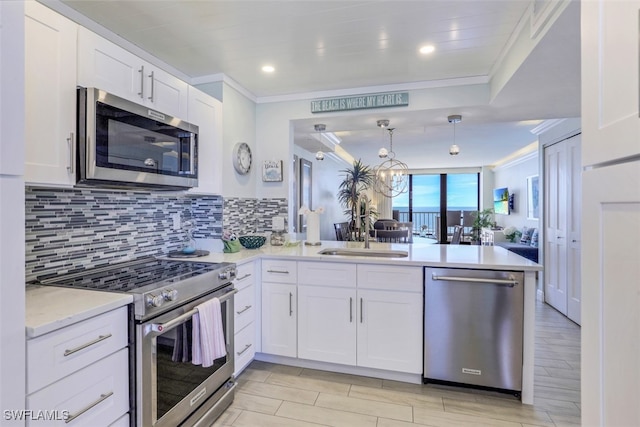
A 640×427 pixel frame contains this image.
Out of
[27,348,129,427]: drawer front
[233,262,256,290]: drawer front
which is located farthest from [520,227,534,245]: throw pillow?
[27,348,129,427]: drawer front

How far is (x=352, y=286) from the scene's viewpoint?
7.84 feet

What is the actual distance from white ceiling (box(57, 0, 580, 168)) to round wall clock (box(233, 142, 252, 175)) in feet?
1.96

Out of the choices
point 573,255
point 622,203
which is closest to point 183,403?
point 622,203

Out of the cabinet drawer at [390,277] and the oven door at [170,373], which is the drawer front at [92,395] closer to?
the oven door at [170,373]

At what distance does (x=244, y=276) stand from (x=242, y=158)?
4.09 ft

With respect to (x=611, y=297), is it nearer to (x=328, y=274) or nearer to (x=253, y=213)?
(x=328, y=274)

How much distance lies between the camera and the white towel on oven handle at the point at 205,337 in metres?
1.73

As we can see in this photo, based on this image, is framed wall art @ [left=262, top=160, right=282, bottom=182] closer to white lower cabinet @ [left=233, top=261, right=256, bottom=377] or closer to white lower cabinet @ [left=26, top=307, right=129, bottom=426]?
white lower cabinet @ [left=233, top=261, right=256, bottom=377]

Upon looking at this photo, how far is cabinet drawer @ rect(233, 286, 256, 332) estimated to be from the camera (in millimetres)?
2291

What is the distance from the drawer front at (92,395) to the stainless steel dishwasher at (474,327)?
1.83 metres

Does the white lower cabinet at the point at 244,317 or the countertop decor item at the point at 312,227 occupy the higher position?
the countertop decor item at the point at 312,227

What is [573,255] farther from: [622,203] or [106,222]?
[106,222]

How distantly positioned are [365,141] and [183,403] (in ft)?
16.0

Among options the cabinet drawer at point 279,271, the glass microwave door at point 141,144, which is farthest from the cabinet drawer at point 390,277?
the glass microwave door at point 141,144
